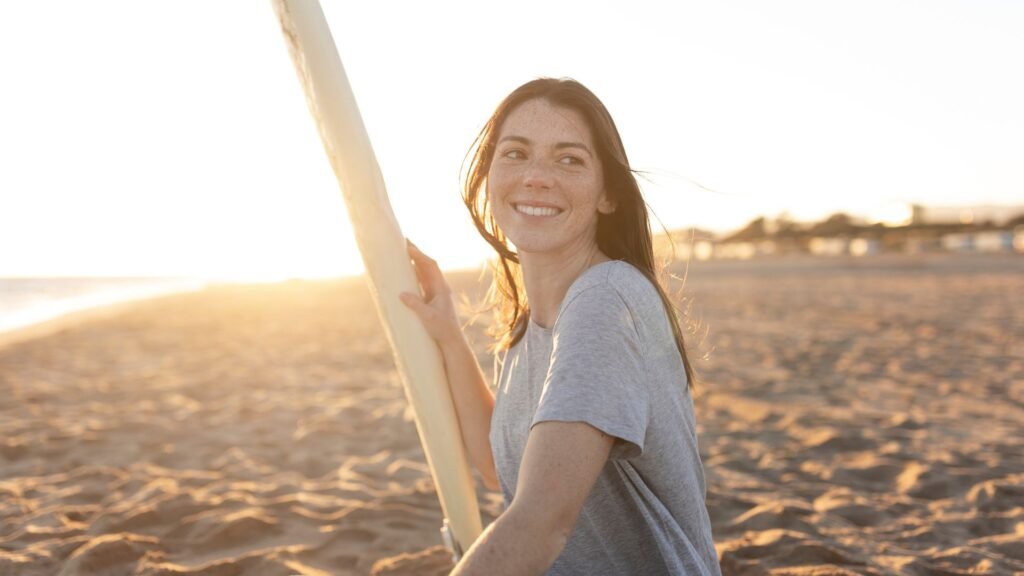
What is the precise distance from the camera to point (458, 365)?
2.06 meters

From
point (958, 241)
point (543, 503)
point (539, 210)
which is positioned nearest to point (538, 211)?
point (539, 210)

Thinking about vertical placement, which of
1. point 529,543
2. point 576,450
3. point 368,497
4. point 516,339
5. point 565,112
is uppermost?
point 565,112

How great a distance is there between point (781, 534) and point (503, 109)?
2.02m

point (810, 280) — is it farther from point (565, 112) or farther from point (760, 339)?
point (565, 112)

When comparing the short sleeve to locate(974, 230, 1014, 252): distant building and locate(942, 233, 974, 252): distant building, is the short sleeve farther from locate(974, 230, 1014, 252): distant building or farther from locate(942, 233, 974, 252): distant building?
locate(974, 230, 1014, 252): distant building

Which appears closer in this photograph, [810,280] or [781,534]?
[781,534]

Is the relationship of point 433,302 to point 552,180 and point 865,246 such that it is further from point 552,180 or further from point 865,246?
point 865,246

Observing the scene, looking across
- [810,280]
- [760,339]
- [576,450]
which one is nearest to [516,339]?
[576,450]

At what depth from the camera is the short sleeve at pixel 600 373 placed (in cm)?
117

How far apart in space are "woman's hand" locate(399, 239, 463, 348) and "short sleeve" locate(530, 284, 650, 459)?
69 centimetres

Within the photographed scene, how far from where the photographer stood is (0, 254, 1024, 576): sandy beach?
2.73 meters

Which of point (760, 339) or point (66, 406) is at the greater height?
point (66, 406)

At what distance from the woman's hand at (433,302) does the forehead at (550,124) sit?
1.78 feet

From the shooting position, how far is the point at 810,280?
19719mm
